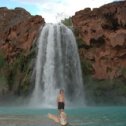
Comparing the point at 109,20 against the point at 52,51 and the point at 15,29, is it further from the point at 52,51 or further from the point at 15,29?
the point at 15,29

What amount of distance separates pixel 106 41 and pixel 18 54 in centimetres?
1459

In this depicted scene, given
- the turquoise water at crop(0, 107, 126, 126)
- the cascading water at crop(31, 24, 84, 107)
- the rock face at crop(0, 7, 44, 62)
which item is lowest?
the turquoise water at crop(0, 107, 126, 126)

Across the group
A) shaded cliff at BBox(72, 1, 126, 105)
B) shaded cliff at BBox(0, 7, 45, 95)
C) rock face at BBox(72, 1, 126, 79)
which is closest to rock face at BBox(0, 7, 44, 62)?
shaded cliff at BBox(0, 7, 45, 95)

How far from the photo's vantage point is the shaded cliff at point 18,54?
220 ft

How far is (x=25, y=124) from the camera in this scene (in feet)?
92.9

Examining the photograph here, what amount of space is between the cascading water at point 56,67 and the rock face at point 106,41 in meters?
2.10

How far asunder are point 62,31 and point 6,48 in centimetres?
1036

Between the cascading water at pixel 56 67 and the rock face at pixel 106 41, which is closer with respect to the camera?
the cascading water at pixel 56 67

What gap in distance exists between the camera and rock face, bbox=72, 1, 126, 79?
6581cm

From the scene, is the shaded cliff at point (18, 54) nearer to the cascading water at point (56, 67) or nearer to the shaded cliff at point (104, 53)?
the cascading water at point (56, 67)

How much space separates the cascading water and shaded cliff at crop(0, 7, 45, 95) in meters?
1.70

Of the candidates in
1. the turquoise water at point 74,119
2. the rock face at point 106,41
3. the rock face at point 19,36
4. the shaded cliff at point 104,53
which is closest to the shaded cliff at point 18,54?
the rock face at point 19,36

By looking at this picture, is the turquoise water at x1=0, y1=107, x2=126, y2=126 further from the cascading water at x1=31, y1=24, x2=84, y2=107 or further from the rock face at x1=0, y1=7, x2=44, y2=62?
the rock face at x1=0, y1=7, x2=44, y2=62

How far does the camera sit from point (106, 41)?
6669 cm
